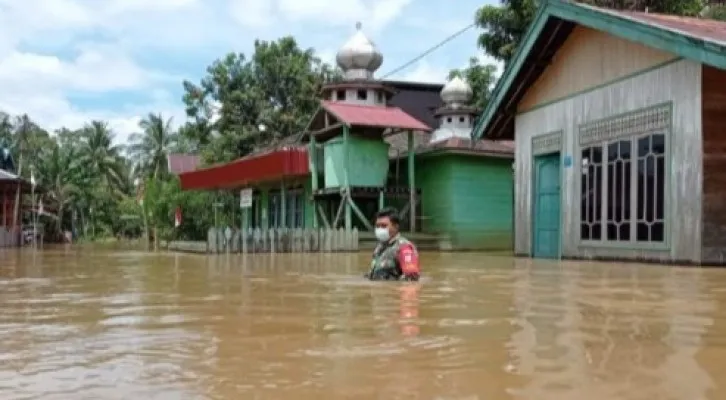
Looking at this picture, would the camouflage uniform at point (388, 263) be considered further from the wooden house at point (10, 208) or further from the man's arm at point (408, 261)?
the wooden house at point (10, 208)

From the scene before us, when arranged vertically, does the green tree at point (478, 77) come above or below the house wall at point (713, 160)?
above

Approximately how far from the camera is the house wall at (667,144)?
13.9 metres

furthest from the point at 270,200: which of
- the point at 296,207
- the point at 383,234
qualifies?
the point at 383,234

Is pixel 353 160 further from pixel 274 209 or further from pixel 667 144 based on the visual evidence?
pixel 667 144

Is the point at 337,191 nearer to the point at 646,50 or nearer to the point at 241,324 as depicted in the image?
the point at 646,50

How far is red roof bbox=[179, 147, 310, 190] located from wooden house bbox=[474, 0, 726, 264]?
27.9 ft

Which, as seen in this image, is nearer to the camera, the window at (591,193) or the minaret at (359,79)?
the window at (591,193)

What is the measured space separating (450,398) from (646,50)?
1304 centimetres

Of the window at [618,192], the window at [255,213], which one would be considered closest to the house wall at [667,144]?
the window at [618,192]

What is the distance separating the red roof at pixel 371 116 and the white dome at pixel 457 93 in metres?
3.97

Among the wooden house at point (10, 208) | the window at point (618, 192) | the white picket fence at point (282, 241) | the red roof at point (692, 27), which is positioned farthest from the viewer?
the wooden house at point (10, 208)

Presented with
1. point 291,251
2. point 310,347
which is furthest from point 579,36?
point 310,347

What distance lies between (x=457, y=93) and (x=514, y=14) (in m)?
3.89

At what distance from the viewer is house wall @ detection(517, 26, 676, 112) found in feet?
51.0
